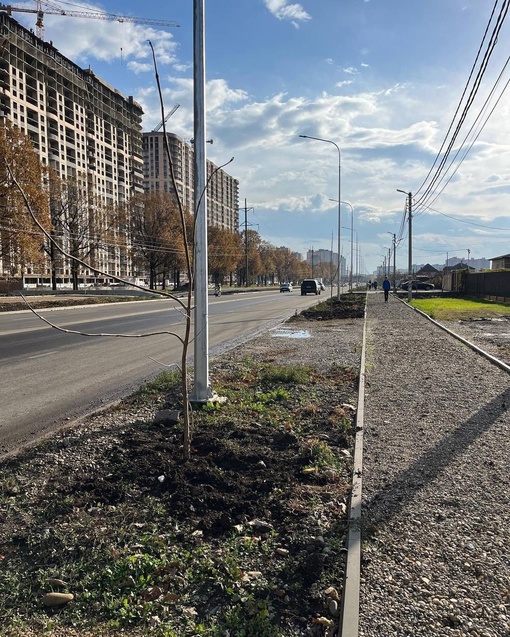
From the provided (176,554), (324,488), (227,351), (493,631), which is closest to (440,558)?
(493,631)

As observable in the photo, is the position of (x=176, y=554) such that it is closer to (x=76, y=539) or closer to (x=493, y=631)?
(x=76, y=539)

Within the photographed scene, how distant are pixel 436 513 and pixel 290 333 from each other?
13674 mm

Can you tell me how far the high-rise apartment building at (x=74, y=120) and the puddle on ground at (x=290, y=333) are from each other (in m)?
44.1

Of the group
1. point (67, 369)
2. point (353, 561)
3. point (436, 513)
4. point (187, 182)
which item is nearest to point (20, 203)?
point (67, 369)

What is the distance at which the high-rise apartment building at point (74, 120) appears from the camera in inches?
3364

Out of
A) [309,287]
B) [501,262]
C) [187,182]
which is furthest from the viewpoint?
[187,182]

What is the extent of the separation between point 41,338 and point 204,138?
1121 cm

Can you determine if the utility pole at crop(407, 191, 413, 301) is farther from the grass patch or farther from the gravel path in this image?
the gravel path

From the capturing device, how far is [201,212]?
621 cm

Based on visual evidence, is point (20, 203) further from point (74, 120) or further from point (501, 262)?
point (74, 120)

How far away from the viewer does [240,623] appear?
8.15ft

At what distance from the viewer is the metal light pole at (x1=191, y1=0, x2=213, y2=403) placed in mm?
6492

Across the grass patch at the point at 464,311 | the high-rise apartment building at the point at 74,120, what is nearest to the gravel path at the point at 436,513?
the grass patch at the point at 464,311

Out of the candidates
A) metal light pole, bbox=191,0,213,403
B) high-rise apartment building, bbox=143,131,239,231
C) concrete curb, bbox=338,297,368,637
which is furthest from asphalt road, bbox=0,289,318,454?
high-rise apartment building, bbox=143,131,239,231
